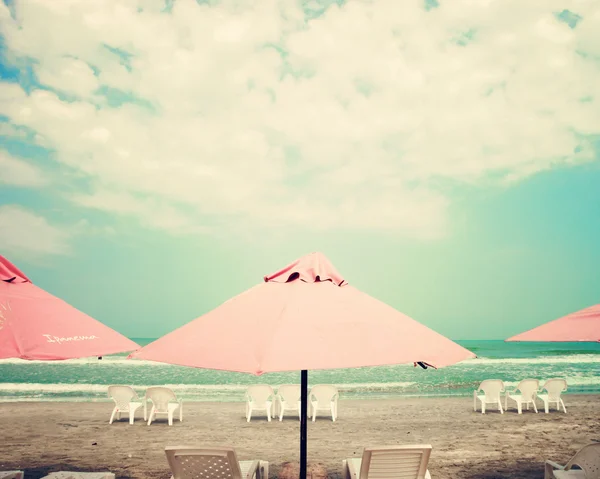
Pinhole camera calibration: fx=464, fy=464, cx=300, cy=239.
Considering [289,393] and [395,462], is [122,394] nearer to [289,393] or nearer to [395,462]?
[289,393]

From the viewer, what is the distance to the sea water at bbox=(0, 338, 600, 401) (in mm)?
19547

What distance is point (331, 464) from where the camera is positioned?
7316 millimetres

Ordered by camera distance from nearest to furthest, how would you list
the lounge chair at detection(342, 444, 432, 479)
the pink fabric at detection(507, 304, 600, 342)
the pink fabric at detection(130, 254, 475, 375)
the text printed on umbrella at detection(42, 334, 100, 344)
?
1. the pink fabric at detection(130, 254, 475, 375)
2. the text printed on umbrella at detection(42, 334, 100, 344)
3. the pink fabric at detection(507, 304, 600, 342)
4. the lounge chair at detection(342, 444, 432, 479)

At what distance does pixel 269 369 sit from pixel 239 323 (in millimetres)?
734

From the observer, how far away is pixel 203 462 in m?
4.32

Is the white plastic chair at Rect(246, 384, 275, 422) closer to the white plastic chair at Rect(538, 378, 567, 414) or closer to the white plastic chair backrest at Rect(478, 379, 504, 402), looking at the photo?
the white plastic chair backrest at Rect(478, 379, 504, 402)

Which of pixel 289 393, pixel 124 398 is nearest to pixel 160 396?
pixel 124 398

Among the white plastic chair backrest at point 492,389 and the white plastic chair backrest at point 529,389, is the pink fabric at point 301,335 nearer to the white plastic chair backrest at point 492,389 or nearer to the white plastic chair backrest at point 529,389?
the white plastic chair backrest at point 492,389

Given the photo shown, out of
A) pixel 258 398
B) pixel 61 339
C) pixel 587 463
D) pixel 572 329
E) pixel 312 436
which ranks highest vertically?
pixel 572 329

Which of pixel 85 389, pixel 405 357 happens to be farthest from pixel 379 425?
pixel 85 389

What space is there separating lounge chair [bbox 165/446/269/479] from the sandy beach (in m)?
2.69

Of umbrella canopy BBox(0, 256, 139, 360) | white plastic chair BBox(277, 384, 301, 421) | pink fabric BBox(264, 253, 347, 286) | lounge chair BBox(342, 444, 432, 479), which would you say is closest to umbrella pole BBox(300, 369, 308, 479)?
lounge chair BBox(342, 444, 432, 479)

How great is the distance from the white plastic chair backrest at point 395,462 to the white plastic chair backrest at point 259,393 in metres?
6.89

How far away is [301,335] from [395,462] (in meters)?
2.42
